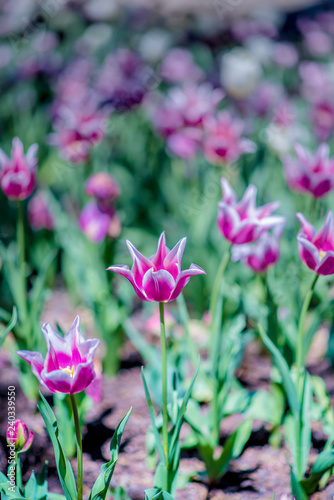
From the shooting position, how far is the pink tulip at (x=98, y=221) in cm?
185

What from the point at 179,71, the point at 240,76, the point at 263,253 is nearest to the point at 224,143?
the point at 263,253

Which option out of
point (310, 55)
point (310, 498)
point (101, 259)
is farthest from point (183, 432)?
point (310, 55)

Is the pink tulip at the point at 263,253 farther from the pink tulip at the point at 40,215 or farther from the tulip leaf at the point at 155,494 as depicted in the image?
the pink tulip at the point at 40,215

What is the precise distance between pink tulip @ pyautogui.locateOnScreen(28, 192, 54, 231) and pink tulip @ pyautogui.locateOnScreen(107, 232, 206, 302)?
1401mm

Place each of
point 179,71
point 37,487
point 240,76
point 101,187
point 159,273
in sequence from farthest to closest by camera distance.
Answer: point 179,71 < point 240,76 < point 101,187 < point 37,487 < point 159,273

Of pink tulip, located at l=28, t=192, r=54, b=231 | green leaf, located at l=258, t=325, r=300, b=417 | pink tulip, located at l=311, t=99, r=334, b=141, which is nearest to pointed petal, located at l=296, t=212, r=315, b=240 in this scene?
green leaf, located at l=258, t=325, r=300, b=417

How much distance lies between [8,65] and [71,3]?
2679 millimetres

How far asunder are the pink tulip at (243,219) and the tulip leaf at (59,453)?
54 centimetres

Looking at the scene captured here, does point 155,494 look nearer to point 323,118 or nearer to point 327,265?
point 327,265

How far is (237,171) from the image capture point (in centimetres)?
256

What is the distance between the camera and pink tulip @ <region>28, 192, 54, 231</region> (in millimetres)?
2293

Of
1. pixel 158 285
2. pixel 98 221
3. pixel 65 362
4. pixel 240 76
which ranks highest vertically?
pixel 158 285

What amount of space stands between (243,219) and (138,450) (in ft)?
2.27

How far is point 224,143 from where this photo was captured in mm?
1865
